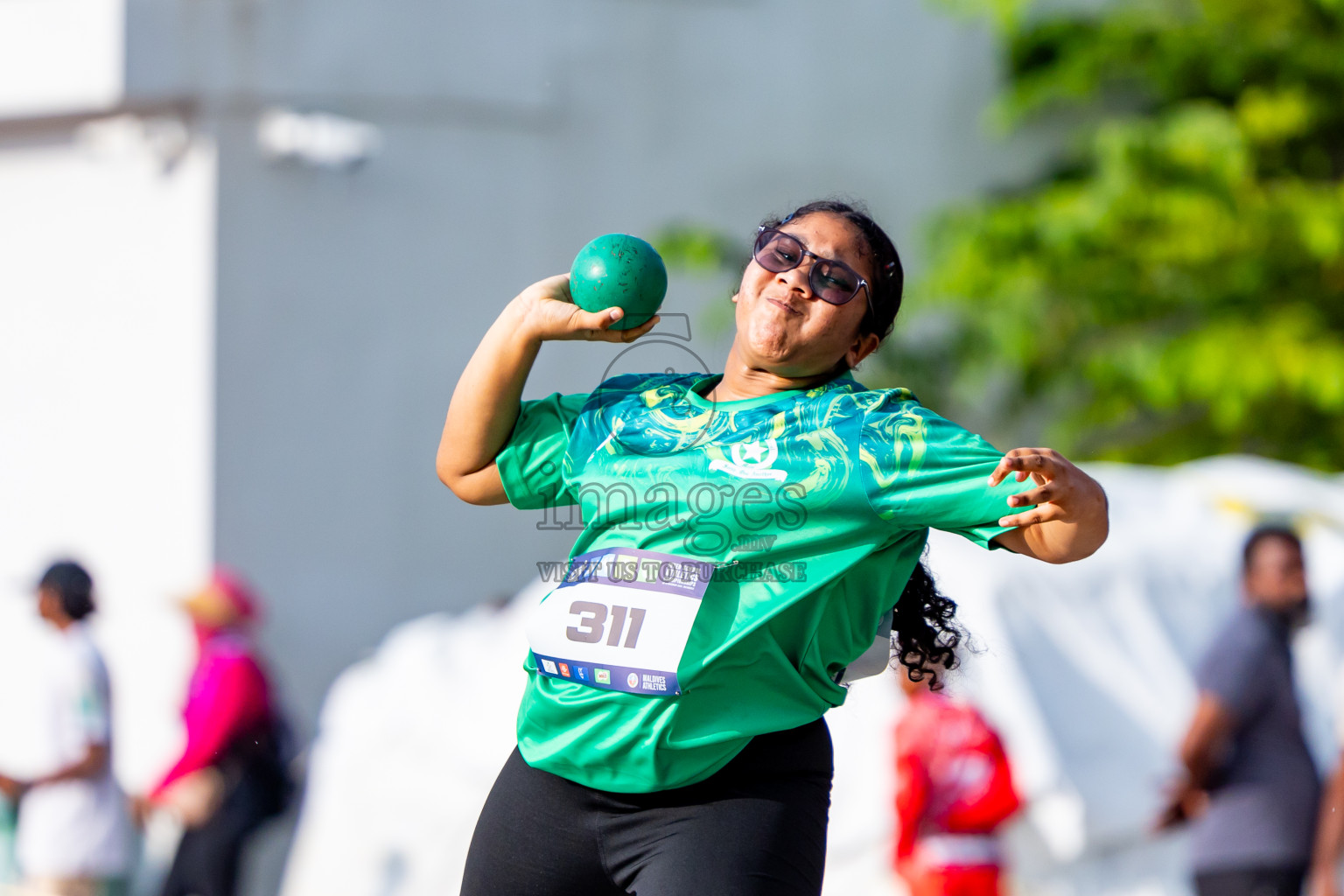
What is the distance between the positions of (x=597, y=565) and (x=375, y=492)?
6236 millimetres

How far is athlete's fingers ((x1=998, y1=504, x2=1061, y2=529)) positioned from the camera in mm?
2002

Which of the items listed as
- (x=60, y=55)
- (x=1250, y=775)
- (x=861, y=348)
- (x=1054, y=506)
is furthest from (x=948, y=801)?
(x=60, y=55)

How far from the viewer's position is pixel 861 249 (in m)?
2.33

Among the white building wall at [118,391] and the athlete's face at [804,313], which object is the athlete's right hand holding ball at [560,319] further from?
the white building wall at [118,391]

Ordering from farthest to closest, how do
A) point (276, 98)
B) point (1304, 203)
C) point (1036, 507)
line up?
point (1304, 203), point (276, 98), point (1036, 507)

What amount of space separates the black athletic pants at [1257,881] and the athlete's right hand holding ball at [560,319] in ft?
9.79

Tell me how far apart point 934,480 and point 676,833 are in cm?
61

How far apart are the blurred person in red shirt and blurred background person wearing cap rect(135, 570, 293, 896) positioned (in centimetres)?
269

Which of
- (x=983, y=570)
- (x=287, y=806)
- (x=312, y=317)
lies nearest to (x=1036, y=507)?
(x=983, y=570)

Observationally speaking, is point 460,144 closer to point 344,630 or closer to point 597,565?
point 344,630

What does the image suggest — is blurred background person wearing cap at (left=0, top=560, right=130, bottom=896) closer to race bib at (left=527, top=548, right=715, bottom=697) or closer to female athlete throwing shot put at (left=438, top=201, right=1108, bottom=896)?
female athlete throwing shot put at (left=438, top=201, right=1108, bottom=896)

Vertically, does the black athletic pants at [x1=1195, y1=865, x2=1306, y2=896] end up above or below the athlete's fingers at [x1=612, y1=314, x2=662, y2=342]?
below

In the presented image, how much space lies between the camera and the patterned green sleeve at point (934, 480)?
207 cm

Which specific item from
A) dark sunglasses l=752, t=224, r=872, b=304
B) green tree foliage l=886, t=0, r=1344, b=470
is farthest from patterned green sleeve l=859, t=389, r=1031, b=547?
green tree foliage l=886, t=0, r=1344, b=470
